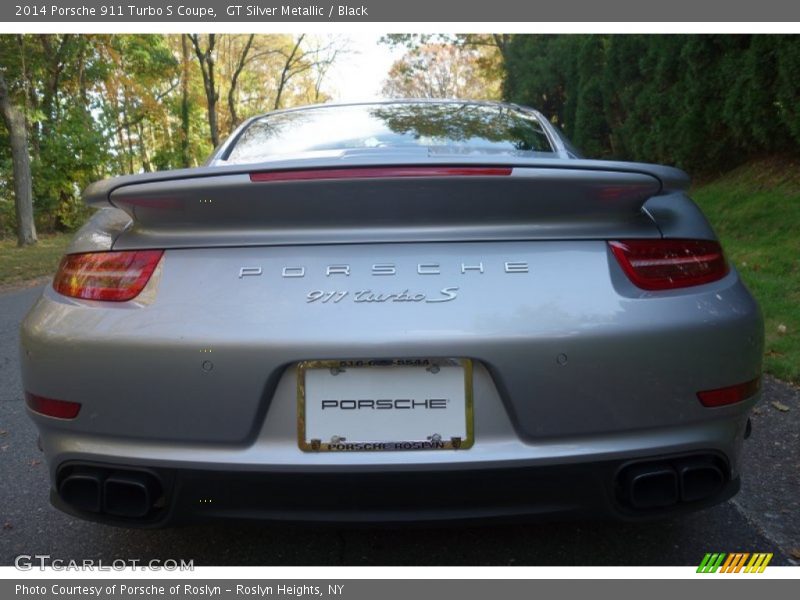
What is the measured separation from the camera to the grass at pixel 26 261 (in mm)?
11367

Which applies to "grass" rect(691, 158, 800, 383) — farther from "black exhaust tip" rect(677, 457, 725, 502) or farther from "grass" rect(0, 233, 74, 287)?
"grass" rect(0, 233, 74, 287)

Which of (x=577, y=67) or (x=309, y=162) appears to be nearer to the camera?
(x=309, y=162)

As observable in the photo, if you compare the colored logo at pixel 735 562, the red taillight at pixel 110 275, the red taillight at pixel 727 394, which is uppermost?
the red taillight at pixel 110 275

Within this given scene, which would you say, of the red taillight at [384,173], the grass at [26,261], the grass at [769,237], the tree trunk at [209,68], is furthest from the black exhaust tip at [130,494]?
the tree trunk at [209,68]

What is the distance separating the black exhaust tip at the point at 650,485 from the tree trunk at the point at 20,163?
651 inches

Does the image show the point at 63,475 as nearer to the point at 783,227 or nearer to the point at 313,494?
the point at 313,494

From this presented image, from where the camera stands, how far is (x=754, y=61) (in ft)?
28.4

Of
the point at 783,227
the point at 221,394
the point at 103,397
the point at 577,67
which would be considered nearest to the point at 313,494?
the point at 221,394

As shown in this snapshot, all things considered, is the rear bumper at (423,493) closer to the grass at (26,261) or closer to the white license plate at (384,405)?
the white license plate at (384,405)

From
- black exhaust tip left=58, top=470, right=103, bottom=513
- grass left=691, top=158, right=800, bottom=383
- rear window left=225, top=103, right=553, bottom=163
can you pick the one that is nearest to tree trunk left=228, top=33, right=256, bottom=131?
grass left=691, top=158, right=800, bottom=383

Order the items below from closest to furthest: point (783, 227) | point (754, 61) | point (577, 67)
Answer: point (783, 227) < point (754, 61) < point (577, 67)

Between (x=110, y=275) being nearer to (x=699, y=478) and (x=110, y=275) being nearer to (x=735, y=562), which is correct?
(x=699, y=478)

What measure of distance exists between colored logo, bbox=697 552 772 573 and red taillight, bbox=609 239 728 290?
0.91 meters

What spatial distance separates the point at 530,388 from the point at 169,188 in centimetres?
108
